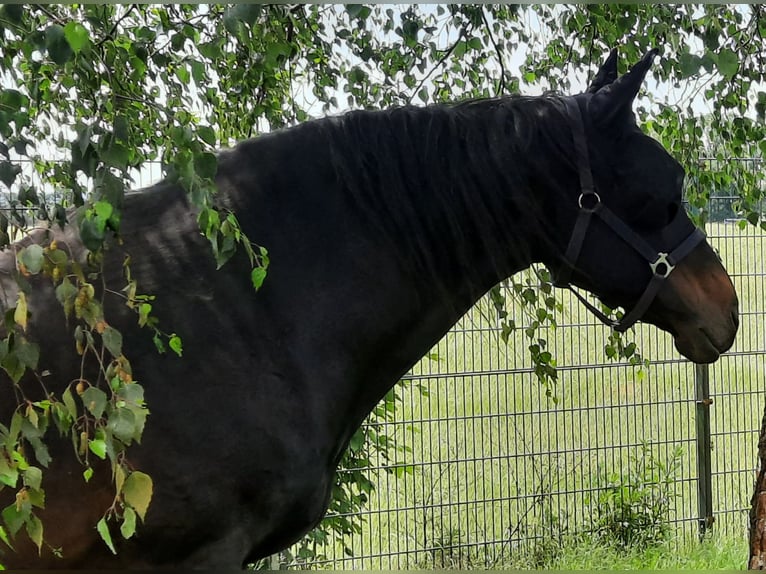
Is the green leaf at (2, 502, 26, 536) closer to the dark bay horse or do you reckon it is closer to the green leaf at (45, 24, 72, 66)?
the green leaf at (45, 24, 72, 66)

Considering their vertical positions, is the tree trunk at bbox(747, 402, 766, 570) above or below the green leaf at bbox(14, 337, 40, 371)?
below

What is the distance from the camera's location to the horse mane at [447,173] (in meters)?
1.85

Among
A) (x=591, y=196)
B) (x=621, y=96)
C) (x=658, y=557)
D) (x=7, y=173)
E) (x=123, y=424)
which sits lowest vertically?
(x=658, y=557)

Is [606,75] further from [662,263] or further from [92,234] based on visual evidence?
[92,234]

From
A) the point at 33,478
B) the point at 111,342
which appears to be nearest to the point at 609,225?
Result: the point at 111,342

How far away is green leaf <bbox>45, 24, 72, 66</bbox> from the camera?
97 centimetres

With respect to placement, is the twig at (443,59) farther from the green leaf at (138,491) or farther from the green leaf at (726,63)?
the green leaf at (138,491)

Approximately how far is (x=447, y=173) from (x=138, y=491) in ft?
3.88

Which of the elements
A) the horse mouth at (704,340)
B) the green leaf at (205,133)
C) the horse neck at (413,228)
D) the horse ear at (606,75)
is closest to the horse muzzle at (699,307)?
the horse mouth at (704,340)

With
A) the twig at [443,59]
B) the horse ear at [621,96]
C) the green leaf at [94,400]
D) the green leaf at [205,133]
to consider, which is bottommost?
the green leaf at [94,400]

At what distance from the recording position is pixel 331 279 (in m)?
1.79

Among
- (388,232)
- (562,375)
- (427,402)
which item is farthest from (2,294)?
(562,375)

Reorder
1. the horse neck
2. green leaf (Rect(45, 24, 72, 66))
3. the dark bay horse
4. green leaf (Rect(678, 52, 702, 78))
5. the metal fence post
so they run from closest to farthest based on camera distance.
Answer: green leaf (Rect(45, 24, 72, 66)) < the dark bay horse < the horse neck < green leaf (Rect(678, 52, 702, 78)) < the metal fence post

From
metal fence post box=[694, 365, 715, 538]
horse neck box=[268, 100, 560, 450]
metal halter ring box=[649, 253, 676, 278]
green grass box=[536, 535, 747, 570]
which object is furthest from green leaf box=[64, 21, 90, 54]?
metal fence post box=[694, 365, 715, 538]
